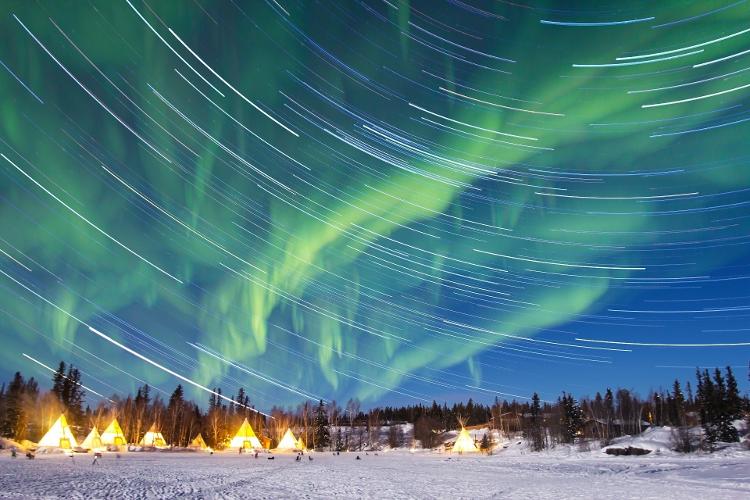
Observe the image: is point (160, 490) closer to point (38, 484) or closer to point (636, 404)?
point (38, 484)

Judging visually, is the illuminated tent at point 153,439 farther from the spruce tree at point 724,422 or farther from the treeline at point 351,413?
the spruce tree at point 724,422

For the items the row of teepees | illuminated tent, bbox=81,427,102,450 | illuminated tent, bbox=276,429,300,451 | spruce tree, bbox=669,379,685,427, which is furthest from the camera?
spruce tree, bbox=669,379,685,427

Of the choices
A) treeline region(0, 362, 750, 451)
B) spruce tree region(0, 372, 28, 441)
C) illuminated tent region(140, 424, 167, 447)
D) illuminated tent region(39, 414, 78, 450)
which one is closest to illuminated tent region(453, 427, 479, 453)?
treeline region(0, 362, 750, 451)

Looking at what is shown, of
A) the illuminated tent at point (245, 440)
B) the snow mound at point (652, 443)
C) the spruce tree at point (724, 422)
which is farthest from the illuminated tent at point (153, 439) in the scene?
the spruce tree at point (724, 422)

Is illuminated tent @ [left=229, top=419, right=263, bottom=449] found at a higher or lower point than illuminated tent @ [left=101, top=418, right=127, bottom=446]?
lower

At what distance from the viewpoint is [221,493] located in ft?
63.4

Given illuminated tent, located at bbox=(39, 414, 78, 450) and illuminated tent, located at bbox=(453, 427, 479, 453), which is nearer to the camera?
illuminated tent, located at bbox=(39, 414, 78, 450)

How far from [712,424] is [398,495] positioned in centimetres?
6793

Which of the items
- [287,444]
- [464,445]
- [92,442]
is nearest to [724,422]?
[464,445]

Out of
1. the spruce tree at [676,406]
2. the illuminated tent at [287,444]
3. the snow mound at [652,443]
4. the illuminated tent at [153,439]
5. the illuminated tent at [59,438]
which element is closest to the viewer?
Answer: the illuminated tent at [59,438]

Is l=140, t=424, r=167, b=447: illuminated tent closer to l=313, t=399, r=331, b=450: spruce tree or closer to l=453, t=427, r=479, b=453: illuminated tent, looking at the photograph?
l=313, t=399, r=331, b=450: spruce tree

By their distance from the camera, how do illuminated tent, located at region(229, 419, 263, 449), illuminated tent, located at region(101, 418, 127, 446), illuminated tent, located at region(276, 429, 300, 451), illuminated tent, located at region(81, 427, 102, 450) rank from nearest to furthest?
illuminated tent, located at region(81, 427, 102, 450), illuminated tent, located at region(101, 418, 127, 446), illuminated tent, located at region(229, 419, 263, 449), illuminated tent, located at region(276, 429, 300, 451)

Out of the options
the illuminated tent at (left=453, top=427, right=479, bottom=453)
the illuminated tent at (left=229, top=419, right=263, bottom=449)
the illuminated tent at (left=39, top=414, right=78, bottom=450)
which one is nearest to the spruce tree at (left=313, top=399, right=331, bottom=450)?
the illuminated tent at (left=229, top=419, right=263, bottom=449)

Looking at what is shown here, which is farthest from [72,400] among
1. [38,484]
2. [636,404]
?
[636,404]
